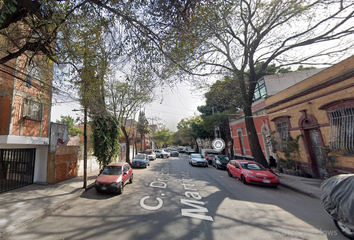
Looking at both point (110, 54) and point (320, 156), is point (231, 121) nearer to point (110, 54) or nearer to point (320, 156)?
point (320, 156)

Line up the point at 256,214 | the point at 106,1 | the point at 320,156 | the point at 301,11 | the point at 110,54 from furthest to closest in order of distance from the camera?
the point at 320,156, the point at 301,11, the point at 110,54, the point at 256,214, the point at 106,1

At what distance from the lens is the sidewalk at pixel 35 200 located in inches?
181

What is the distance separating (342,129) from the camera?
7871 millimetres

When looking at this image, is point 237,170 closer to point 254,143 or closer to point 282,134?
point 254,143

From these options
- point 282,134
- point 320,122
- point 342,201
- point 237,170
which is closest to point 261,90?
point 282,134

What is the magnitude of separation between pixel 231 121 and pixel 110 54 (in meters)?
19.5

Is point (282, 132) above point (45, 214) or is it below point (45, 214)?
above

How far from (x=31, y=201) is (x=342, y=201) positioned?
413 inches

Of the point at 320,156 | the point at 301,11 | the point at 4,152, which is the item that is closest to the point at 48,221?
the point at 4,152

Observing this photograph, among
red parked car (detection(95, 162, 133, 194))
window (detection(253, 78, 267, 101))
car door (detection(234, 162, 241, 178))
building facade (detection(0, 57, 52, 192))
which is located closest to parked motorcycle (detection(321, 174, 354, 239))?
car door (detection(234, 162, 241, 178))

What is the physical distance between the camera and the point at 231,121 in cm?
2161

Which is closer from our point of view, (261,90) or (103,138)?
(103,138)

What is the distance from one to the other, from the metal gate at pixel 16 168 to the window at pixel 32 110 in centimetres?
215

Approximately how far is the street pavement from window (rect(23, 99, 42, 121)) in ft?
13.0
